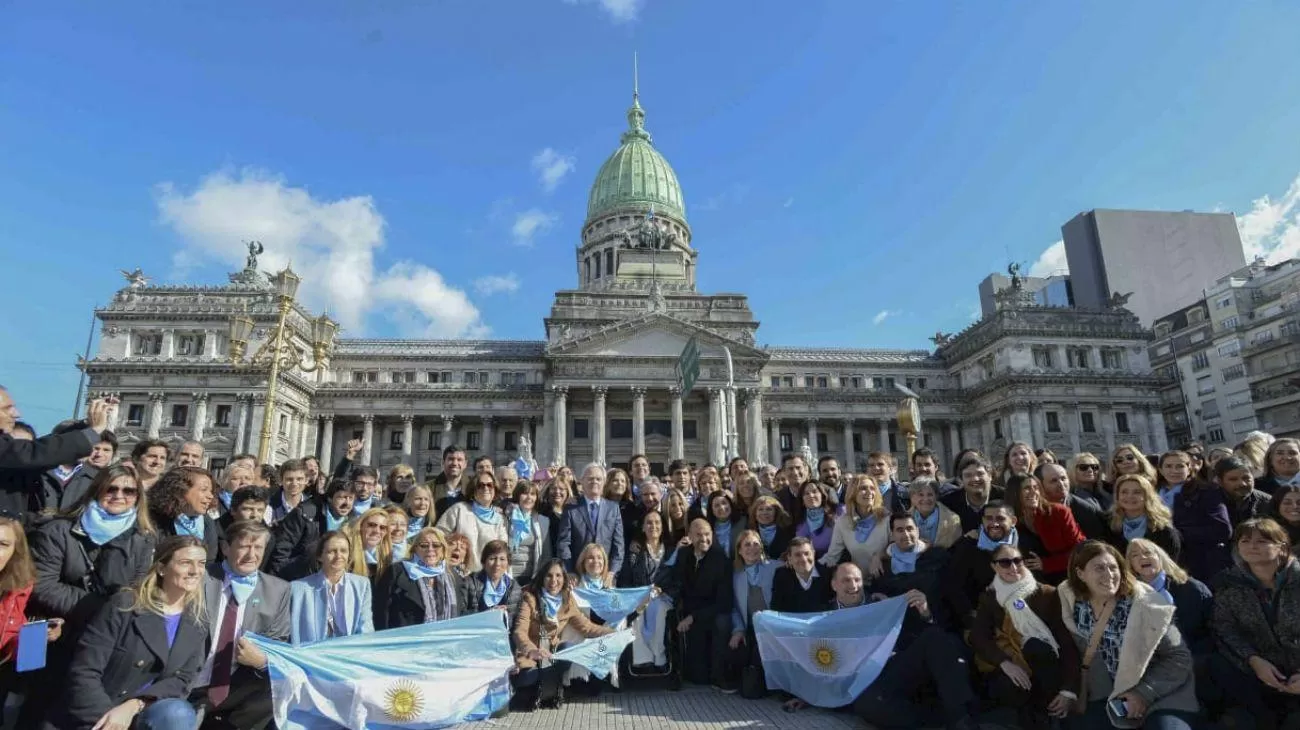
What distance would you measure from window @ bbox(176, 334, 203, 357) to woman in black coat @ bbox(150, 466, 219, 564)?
47972mm

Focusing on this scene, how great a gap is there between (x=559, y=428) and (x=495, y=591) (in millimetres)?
39413

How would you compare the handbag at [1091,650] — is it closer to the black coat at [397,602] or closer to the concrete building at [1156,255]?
the black coat at [397,602]

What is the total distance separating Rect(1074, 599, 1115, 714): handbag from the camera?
6.98 meters

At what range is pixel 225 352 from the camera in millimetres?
48375

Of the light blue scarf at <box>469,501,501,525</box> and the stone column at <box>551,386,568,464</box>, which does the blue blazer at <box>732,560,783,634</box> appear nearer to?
the light blue scarf at <box>469,501,501,525</box>

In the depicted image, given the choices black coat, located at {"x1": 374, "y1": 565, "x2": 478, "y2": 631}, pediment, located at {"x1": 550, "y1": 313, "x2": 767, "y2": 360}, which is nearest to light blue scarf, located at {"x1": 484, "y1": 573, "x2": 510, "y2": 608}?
black coat, located at {"x1": 374, "y1": 565, "x2": 478, "y2": 631}

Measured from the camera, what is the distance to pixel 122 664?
229 inches

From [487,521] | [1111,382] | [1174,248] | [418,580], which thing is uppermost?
[1174,248]

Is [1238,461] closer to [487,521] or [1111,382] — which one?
[487,521]

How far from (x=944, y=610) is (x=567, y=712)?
4.86 meters

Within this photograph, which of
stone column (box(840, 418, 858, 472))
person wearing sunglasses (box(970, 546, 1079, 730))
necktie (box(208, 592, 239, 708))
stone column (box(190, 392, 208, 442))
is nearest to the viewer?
necktie (box(208, 592, 239, 708))

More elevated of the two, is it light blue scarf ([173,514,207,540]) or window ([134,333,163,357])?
window ([134,333,163,357])

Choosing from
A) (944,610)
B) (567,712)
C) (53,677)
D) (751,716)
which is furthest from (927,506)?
(53,677)

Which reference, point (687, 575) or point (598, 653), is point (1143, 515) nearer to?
point (687, 575)
